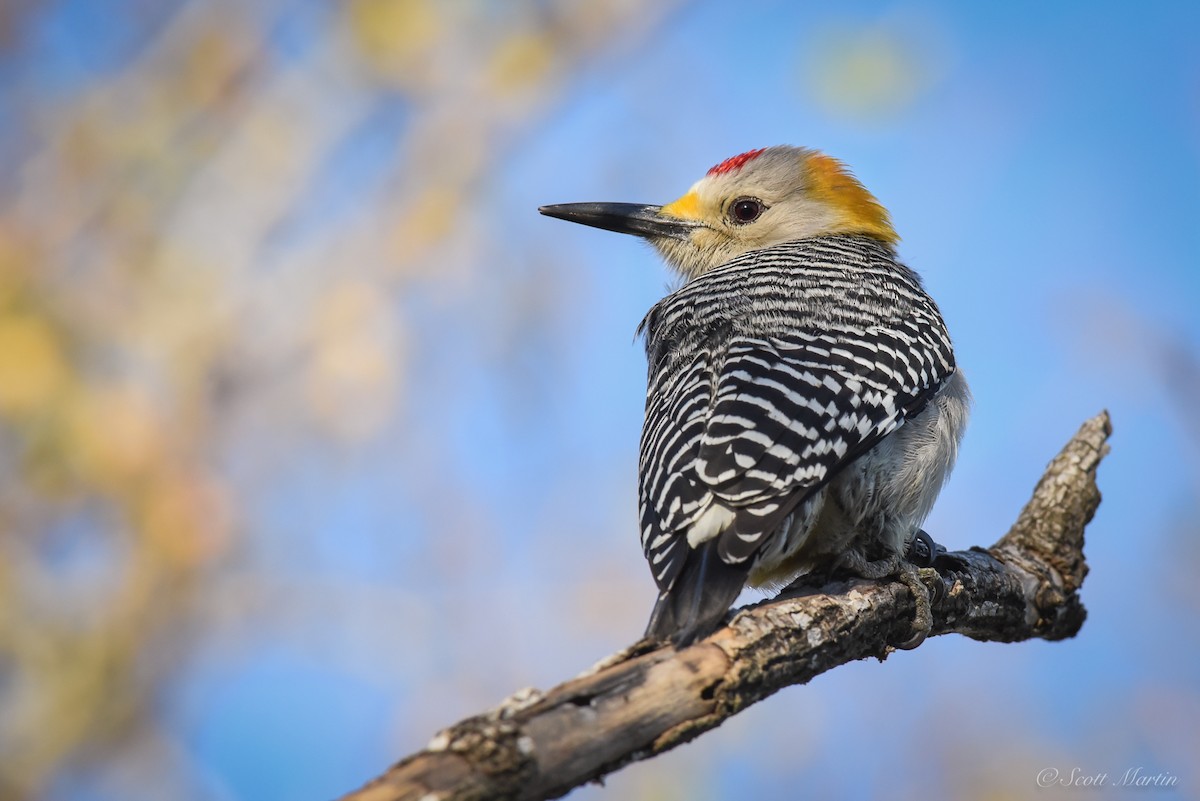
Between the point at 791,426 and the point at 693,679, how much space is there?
1.28 m

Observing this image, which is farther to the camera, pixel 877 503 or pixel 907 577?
pixel 877 503

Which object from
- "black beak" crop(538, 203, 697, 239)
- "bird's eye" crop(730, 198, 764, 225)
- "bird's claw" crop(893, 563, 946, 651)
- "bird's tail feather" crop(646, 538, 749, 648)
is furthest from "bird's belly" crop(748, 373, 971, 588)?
"black beak" crop(538, 203, 697, 239)

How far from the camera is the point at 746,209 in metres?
6.98

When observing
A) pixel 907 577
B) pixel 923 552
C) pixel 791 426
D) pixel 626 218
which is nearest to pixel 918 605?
pixel 907 577

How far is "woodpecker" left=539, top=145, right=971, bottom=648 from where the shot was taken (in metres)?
3.90

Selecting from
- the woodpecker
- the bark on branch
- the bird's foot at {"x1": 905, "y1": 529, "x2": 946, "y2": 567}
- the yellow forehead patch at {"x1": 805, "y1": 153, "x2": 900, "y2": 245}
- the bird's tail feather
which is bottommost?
the bark on branch

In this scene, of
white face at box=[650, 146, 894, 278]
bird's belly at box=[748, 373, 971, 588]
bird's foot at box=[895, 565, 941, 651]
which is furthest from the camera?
white face at box=[650, 146, 894, 278]

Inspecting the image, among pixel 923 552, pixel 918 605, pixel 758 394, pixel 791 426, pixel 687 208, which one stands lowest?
pixel 918 605

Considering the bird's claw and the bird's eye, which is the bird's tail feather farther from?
the bird's eye

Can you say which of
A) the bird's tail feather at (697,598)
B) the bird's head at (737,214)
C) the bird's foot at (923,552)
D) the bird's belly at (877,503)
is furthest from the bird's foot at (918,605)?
the bird's head at (737,214)

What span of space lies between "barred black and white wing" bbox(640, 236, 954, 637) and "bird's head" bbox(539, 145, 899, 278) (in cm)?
81

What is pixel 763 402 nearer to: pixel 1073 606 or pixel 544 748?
pixel 544 748

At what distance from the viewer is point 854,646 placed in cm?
403

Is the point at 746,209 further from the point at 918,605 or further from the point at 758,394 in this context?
the point at 918,605
